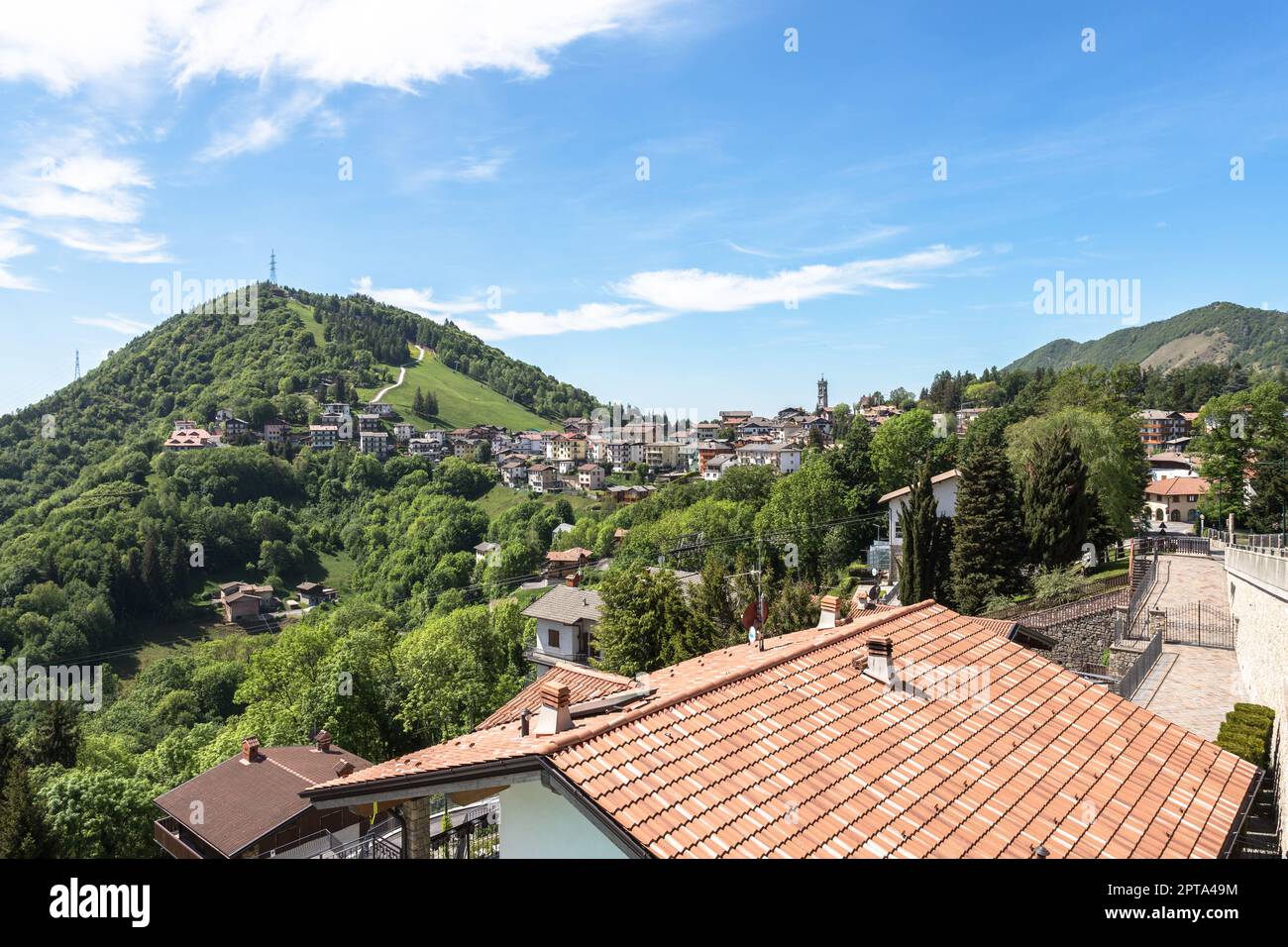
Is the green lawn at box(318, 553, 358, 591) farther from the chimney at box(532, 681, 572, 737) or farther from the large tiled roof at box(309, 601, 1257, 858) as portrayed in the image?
the chimney at box(532, 681, 572, 737)

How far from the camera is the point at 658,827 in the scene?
19.0 ft

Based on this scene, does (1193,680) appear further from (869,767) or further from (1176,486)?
(1176,486)

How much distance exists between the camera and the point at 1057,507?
30594mm

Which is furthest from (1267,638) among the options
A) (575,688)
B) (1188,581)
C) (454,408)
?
(454,408)

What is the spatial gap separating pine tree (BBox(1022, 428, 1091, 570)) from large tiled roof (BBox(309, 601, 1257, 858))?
75.4ft

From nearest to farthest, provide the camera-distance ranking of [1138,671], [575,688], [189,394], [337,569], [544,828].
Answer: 1. [544,828]
2. [575,688]
3. [1138,671]
4. [337,569]
5. [189,394]

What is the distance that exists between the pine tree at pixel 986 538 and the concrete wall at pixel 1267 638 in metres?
9.44

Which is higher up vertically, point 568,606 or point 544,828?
point 544,828

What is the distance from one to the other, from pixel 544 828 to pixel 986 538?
1115 inches

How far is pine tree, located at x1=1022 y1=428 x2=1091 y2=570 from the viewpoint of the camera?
3059 centimetres

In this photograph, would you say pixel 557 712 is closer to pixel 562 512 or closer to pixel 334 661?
pixel 334 661

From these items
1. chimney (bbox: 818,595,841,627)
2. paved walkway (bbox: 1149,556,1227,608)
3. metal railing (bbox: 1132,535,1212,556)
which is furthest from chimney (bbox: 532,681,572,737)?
metal railing (bbox: 1132,535,1212,556)
